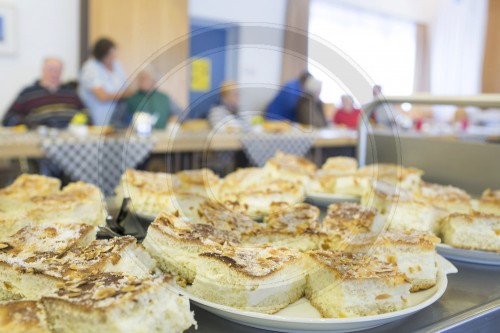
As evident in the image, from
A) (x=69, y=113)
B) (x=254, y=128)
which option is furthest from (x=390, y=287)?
(x=69, y=113)

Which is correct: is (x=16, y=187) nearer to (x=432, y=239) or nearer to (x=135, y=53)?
(x=432, y=239)

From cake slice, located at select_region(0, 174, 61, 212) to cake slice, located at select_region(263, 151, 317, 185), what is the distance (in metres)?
0.68

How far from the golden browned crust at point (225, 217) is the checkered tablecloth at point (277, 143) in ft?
8.89

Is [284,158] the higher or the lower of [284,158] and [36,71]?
the lower

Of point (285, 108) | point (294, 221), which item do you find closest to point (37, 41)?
point (285, 108)

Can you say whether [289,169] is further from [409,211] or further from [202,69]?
[202,69]

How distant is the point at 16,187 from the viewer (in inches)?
46.3

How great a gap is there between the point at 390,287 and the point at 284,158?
3.30ft

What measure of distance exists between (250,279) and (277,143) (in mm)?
3702

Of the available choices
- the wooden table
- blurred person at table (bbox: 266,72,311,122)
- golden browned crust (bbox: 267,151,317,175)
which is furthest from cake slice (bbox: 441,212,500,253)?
blurred person at table (bbox: 266,72,311,122)

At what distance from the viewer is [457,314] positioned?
0.75m

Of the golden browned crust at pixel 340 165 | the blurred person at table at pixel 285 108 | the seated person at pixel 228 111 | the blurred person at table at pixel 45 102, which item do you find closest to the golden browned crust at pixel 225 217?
the seated person at pixel 228 111

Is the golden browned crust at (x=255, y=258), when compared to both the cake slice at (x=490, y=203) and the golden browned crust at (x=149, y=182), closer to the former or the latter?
the golden browned crust at (x=149, y=182)

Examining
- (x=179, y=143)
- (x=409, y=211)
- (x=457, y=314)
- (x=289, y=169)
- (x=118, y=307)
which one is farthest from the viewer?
(x=179, y=143)
